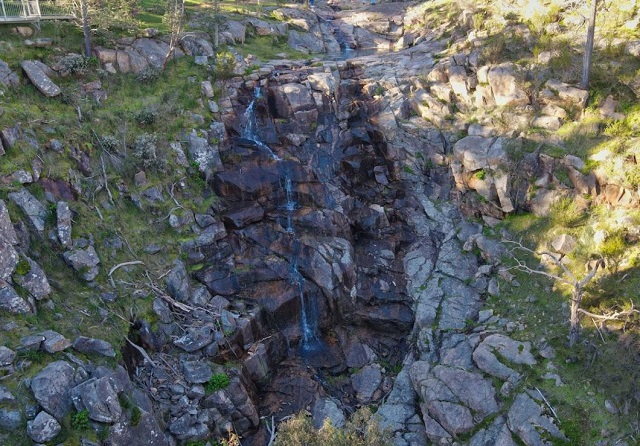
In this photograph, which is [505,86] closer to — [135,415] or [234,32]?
[234,32]

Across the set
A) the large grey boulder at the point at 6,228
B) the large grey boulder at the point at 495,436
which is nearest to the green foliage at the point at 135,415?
the large grey boulder at the point at 6,228

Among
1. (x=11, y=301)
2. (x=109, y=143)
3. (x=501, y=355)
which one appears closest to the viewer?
(x=11, y=301)

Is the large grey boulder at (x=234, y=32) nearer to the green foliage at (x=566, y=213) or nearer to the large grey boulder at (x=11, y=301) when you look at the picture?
the large grey boulder at (x=11, y=301)

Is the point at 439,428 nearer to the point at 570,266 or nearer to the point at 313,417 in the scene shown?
the point at 313,417

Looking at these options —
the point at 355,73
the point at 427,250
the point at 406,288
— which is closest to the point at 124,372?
the point at 406,288

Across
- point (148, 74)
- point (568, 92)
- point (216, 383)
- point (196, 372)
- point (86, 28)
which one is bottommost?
point (216, 383)

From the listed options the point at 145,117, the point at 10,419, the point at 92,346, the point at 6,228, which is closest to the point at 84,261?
the point at 6,228
